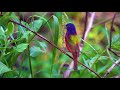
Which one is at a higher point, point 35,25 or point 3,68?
point 35,25

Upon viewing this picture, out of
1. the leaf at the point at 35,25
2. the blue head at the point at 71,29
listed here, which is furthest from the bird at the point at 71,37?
the leaf at the point at 35,25

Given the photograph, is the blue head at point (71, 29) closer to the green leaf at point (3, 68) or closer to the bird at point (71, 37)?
the bird at point (71, 37)

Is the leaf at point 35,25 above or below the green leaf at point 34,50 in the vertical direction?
above

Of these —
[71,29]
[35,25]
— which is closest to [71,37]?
[71,29]

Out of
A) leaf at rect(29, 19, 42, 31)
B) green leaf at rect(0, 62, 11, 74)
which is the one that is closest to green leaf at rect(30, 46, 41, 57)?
leaf at rect(29, 19, 42, 31)

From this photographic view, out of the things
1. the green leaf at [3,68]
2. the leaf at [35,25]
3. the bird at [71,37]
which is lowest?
the green leaf at [3,68]

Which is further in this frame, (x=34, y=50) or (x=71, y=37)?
(x=34, y=50)

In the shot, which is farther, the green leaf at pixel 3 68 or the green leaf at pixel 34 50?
the green leaf at pixel 34 50

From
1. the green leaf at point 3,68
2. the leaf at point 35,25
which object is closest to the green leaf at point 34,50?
the leaf at point 35,25

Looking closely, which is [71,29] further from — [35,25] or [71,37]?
[35,25]
